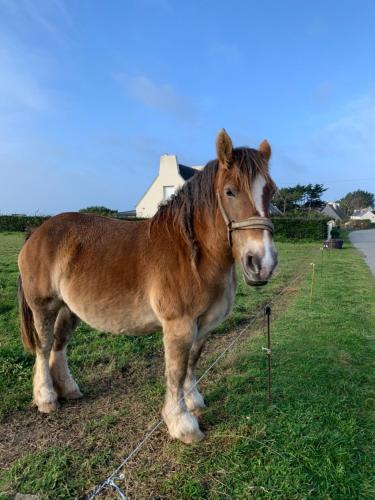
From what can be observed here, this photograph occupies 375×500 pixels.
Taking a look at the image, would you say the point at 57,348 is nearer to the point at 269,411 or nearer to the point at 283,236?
the point at 269,411

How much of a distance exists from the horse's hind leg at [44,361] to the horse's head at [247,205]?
2.13 meters

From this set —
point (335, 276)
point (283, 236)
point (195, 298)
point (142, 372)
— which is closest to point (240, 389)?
point (142, 372)

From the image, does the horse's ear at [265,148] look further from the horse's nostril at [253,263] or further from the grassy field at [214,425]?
the grassy field at [214,425]

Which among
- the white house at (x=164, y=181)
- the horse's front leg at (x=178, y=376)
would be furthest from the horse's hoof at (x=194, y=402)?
the white house at (x=164, y=181)

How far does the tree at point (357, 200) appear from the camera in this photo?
144750 mm

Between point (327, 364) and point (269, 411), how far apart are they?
163cm

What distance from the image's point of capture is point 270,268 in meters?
2.33

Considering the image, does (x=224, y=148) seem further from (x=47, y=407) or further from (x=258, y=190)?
(x=47, y=407)

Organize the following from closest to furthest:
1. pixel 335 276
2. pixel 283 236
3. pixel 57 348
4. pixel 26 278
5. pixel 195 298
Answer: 1. pixel 195 298
2. pixel 26 278
3. pixel 57 348
4. pixel 335 276
5. pixel 283 236

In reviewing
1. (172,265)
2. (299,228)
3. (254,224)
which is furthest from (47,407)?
(299,228)

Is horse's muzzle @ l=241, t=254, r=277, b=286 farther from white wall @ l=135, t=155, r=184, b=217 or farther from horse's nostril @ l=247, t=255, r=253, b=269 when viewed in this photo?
white wall @ l=135, t=155, r=184, b=217

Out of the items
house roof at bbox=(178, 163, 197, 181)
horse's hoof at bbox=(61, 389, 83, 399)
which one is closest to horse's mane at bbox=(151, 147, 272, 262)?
horse's hoof at bbox=(61, 389, 83, 399)

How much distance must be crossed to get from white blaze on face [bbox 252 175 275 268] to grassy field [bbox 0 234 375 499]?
1.63 metres

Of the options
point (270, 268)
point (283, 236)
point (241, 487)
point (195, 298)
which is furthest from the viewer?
point (283, 236)
